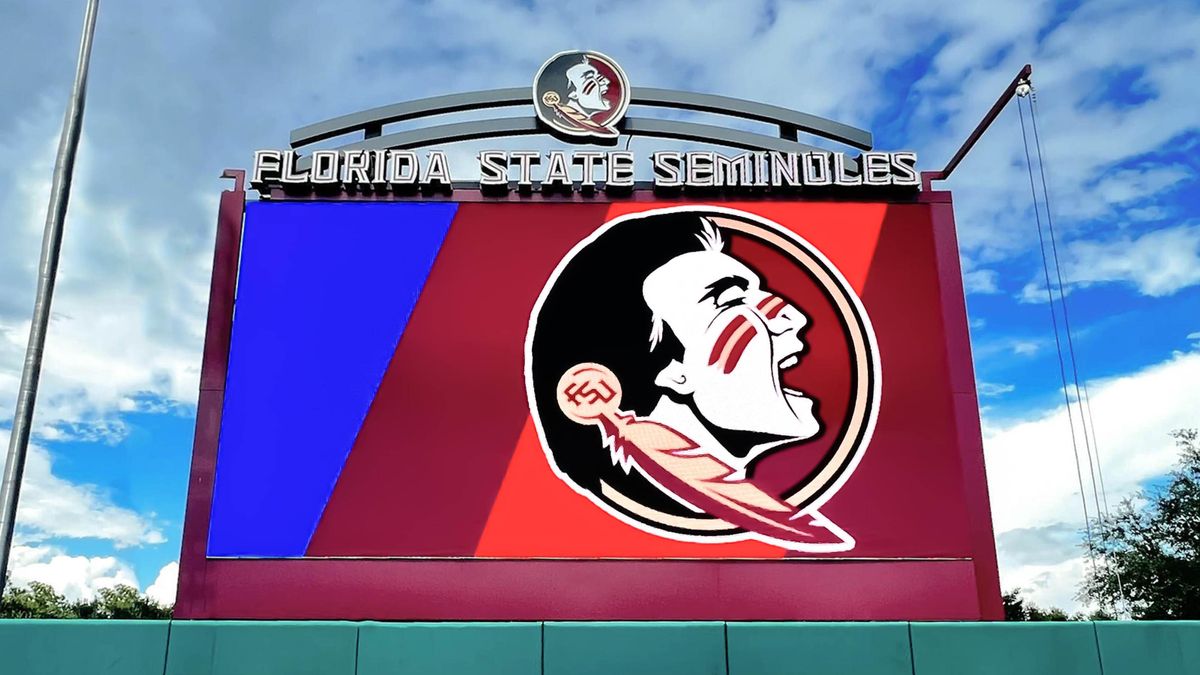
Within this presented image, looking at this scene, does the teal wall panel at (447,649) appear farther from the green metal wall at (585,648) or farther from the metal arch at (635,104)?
the metal arch at (635,104)

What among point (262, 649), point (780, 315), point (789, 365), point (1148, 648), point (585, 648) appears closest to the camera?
point (262, 649)

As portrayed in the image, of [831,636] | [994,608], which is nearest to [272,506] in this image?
[831,636]

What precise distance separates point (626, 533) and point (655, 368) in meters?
2.58

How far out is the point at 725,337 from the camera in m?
14.6

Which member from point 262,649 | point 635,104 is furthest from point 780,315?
point 262,649

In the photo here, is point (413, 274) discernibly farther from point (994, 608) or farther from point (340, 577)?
point (994, 608)

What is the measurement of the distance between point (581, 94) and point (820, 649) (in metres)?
10.3

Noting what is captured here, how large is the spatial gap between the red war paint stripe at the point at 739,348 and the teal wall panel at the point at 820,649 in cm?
476

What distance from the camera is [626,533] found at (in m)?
13.6

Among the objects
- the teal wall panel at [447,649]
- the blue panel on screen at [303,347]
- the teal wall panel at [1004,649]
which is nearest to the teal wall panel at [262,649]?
the teal wall panel at [447,649]

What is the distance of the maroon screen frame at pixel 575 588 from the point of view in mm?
13188

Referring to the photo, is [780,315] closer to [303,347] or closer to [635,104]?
[635,104]

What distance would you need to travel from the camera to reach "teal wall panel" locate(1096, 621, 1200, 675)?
10.7 metres

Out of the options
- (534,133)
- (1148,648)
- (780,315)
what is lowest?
(1148,648)
